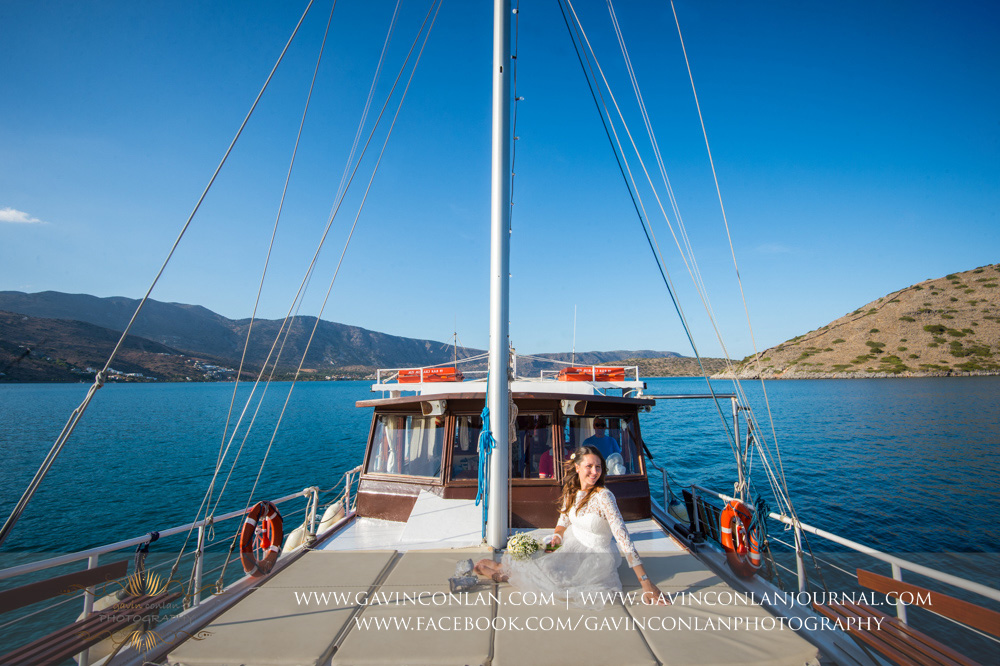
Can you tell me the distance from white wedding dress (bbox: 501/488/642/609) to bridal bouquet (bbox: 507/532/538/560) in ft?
0.19

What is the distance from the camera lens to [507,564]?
4613mm

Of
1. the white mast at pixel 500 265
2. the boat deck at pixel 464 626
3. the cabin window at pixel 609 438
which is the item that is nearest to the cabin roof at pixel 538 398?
the cabin window at pixel 609 438

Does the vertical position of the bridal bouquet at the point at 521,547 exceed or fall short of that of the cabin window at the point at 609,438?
it falls short

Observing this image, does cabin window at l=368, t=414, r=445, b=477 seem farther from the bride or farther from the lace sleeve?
the lace sleeve

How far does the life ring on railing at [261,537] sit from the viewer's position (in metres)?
4.74

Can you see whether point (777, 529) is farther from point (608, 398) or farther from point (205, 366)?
Answer: point (205, 366)

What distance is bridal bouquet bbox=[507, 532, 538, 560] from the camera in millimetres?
4594

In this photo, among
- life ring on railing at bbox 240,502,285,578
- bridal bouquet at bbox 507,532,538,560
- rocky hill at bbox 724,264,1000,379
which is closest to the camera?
bridal bouquet at bbox 507,532,538,560

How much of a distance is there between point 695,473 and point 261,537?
2033cm

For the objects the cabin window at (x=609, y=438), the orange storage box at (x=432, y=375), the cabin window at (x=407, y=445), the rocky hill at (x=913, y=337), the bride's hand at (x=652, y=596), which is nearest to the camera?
the bride's hand at (x=652, y=596)

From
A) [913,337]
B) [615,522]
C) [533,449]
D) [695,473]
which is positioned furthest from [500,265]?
[913,337]

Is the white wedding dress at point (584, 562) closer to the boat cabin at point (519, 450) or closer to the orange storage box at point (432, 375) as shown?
the boat cabin at point (519, 450)

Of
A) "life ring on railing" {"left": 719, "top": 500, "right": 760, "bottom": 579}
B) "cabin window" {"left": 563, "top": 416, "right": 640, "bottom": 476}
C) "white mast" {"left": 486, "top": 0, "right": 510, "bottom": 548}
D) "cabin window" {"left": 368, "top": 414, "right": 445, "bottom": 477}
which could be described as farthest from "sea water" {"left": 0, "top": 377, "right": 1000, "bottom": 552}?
"life ring on railing" {"left": 719, "top": 500, "right": 760, "bottom": 579}

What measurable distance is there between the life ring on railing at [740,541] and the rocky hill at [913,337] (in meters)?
67.0
